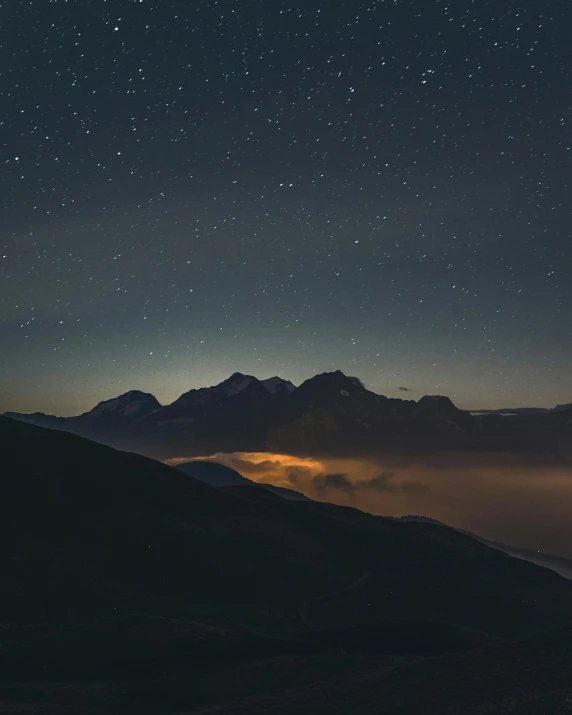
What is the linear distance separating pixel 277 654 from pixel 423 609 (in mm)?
78134

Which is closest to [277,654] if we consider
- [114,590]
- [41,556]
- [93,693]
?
[93,693]

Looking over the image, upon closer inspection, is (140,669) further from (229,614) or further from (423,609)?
(423,609)

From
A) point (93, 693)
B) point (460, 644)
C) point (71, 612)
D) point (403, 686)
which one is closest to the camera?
point (403, 686)

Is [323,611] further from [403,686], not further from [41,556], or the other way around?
[403,686]

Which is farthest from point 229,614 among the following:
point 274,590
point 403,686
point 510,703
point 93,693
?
point 510,703

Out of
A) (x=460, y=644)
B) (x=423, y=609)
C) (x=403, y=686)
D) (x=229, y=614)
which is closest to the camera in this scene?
(x=403, y=686)

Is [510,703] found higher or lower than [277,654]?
higher

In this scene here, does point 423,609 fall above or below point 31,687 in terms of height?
below

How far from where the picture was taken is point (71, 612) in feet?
506

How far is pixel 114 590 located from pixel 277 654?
66.2 meters

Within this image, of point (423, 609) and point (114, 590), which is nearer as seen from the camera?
point (114, 590)

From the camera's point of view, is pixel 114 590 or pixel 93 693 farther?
pixel 114 590

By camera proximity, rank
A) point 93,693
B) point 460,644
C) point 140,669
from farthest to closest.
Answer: point 460,644 < point 140,669 < point 93,693

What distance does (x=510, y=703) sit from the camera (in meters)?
72.9
